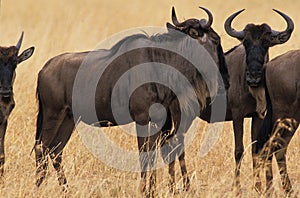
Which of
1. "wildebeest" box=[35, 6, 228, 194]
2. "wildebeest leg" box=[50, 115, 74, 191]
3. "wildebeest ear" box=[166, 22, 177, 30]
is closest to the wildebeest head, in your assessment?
"wildebeest" box=[35, 6, 228, 194]

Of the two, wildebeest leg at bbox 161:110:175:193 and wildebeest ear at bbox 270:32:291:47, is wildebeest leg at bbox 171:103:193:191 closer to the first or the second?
wildebeest leg at bbox 161:110:175:193

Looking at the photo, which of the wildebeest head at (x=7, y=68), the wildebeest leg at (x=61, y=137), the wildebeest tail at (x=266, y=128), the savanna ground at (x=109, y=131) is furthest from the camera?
the wildebeest leg at (x=61, y=137)

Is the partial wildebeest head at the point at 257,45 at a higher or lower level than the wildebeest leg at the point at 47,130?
higher

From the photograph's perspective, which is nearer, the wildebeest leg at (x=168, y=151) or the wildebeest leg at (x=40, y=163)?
the wildebeest leg at (x=40, y=163)

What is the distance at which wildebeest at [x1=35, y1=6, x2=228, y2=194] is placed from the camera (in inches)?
257

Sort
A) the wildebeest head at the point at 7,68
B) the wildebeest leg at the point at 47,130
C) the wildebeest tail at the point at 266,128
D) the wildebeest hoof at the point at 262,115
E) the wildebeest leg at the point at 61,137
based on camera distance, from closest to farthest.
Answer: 1. the wildebeest head at the point at 7,68
2. the wildebeest tail at the point at 266,128
3. the wildebeest leg at the point at 47,130
4. the wildebeest leg at the point at 61,137
5. the wildebeest hoof at the point at 262,115

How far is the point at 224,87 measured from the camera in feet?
22.1

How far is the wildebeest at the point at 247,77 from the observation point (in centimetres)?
698

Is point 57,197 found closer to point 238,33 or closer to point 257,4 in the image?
point 238,33

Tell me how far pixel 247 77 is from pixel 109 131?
230 cm

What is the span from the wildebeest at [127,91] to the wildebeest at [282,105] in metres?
0.51

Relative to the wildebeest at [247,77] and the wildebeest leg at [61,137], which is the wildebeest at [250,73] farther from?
the wildebeest leg at [61,137]

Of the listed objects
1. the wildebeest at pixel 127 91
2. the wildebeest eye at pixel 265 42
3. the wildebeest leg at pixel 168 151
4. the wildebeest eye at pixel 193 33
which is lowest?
the wildebeest leg at pixel 168 151

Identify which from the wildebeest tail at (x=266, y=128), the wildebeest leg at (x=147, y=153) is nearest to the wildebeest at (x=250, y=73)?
the wildebeest tail at (x=266, y=128)
